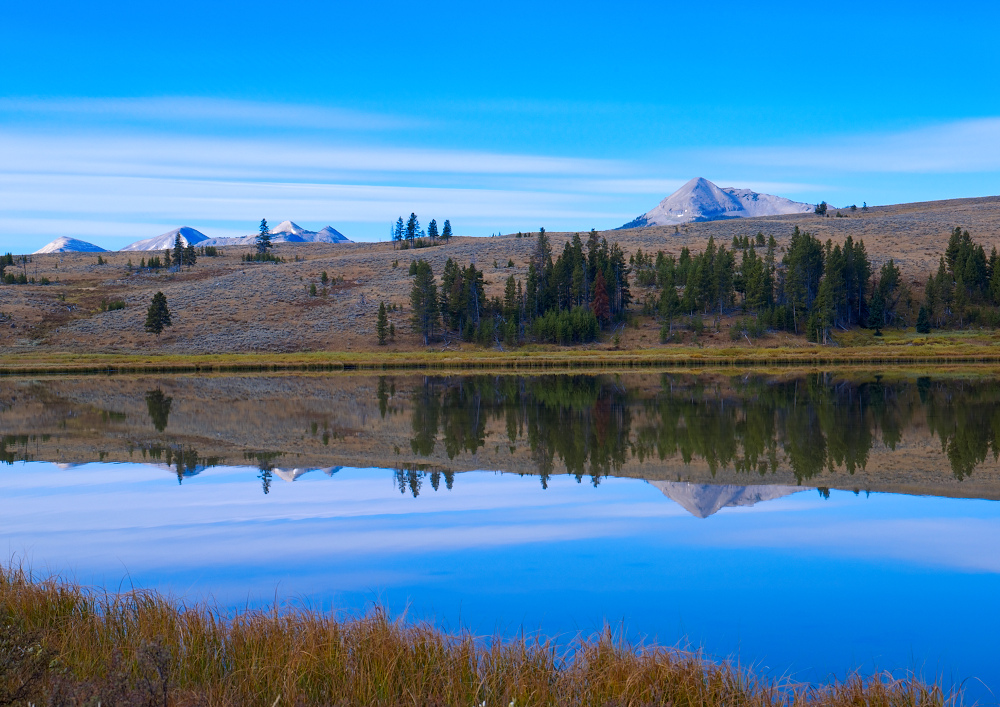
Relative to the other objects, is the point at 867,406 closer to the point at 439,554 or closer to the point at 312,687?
the point at 439,554

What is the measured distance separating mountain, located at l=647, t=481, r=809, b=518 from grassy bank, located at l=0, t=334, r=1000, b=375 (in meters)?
47.4

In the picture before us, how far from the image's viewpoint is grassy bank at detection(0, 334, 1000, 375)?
66.5m

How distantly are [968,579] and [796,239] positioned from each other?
3596 inches

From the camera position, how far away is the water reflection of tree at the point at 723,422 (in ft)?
70.5

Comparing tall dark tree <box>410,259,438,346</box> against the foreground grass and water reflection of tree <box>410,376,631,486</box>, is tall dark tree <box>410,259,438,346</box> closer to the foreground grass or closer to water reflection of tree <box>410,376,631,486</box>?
water reflection of tree <box>410,376,631,486</box>

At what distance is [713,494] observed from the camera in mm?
17125

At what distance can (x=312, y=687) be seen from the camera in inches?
291

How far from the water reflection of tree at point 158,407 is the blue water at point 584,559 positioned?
1294cm

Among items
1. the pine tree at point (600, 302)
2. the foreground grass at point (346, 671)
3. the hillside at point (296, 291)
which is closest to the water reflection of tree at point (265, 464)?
the foreground grass at point (346, 671)

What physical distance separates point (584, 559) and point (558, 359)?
60.3 metres

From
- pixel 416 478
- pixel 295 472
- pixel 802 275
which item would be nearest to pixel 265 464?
pixel 295 472

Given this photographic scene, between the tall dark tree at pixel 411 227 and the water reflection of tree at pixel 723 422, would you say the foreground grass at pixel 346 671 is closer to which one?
the water reflection of tree at pixel 723 422

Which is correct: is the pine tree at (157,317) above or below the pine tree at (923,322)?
above

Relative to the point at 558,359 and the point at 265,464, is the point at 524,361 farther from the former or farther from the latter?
the point at 265,464
